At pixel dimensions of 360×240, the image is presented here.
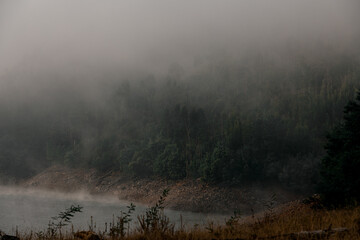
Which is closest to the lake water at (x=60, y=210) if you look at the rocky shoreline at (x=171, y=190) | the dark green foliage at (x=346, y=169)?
the rocky shoreline at (x=171, y=190)

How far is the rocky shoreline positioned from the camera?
78.8 m

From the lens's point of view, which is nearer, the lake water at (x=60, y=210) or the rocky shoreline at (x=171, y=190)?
the lake water at (x=60, y=210)

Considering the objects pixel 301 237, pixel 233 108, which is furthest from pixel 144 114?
pixel 301 237

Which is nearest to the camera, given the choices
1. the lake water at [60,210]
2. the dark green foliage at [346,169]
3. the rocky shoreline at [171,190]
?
the dark green foliage at [346,169]

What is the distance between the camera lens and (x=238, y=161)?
8444cm

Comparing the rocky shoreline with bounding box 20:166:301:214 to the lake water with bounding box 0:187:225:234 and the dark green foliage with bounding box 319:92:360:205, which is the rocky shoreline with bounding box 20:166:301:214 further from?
the dark green foliage with bounding box 319:92:360:205

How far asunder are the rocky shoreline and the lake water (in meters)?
4.25

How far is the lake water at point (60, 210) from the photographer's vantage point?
51.2 metres

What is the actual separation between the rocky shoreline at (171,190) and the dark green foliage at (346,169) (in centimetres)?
3433

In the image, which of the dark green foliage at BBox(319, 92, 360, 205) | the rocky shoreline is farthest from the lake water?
the dark green foliage at BBox(319, 92, 360, 205)

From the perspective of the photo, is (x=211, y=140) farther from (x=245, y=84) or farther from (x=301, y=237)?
(x=301, y=237)

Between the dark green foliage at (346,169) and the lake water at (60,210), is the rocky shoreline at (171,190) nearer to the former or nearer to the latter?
the lake water at (60,210)

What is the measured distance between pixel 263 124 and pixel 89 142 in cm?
7682

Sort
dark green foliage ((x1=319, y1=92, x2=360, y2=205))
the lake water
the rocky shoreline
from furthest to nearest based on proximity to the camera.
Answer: the rocky shoreline, the lake water, dark green foliage ((x1=319, y1=92, x2=360, y2=205))
